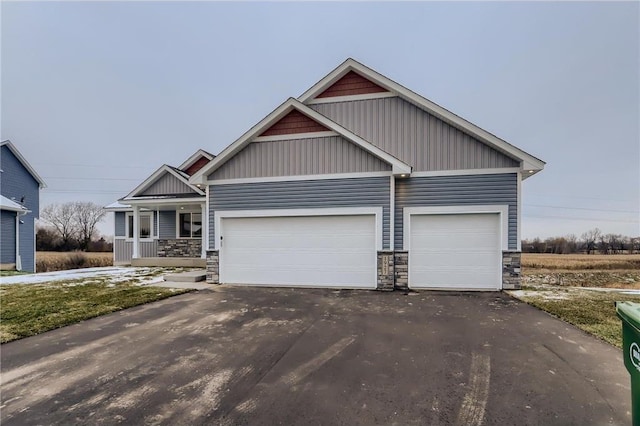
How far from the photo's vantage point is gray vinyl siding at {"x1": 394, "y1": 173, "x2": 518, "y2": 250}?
322 inches

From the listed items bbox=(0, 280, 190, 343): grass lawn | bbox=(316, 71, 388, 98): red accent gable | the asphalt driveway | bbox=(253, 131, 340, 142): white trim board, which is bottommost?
bbox=(0, 280, 190, 343): grass lawn

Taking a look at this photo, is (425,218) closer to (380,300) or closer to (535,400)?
(380,300)

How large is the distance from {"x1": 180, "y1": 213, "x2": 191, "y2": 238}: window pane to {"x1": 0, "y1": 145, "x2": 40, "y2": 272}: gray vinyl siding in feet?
30.8

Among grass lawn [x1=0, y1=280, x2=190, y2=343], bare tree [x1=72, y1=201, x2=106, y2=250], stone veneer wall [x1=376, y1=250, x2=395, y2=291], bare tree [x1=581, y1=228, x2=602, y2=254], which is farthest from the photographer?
bare tree [x1=72, y1=201, x2=106, y2=250]

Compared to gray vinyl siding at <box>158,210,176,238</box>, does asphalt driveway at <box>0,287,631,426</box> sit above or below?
below

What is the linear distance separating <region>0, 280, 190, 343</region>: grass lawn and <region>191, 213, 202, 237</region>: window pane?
17.3 ft

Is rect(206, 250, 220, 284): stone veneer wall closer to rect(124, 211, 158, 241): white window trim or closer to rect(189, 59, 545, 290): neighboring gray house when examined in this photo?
rect(189, 59, 545, 290): neighboring gray house

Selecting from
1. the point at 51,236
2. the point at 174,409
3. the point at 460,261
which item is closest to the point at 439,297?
the point at 460,261

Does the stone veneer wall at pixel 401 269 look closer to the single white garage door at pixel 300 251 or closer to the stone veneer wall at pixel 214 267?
the single white garage door at pixel 300 251

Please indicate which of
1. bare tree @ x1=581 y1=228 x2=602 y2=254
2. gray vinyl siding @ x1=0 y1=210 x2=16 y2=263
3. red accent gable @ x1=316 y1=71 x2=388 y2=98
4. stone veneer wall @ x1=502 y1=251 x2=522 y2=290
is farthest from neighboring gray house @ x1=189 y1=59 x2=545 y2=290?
bare tree @ x1=581 y1=228 x2=602 y2=254

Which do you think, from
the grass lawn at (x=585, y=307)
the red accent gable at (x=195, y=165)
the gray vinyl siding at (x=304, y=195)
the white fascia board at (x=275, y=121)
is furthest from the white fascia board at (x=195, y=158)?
the grass lawn at (x=585, y=307)

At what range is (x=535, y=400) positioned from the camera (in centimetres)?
275

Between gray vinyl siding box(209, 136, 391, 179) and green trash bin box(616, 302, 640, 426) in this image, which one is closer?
green trash bin box(616, 302, 640, 426)

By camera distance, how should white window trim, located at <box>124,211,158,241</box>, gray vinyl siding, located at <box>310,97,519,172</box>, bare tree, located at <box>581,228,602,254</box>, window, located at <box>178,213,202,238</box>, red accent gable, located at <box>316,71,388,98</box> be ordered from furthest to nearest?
bare tree, located at <box>581,228,602,254</box> → white window trim, located at <box>124,211,158,241</box> → window, located at <box>178,213,202,238</box> → red accent gable, located at <box>316,71,388,98</box> → gray vinyl siding, located at <box>310,97,519,172</box>
